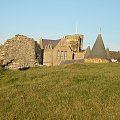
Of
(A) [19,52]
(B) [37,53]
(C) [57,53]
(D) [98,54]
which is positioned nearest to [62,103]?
(A) [19,52]

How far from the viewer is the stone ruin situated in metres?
33.4

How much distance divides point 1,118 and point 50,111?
5.01 ft

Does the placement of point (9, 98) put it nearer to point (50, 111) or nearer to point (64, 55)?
point (50, 111)

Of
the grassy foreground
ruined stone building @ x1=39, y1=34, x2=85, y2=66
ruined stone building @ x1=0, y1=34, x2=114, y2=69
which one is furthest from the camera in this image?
ruined stone building @ x1=39, y1=34, x2=85, y2=66

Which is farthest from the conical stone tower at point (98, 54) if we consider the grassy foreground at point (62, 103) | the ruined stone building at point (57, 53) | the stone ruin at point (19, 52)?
the grassy foreground at point (62, 103)

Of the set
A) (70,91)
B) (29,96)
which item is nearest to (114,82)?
(70,91)

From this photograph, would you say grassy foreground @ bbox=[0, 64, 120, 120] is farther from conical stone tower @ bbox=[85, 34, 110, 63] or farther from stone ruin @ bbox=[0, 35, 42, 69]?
conical stone tower @ bbox=[85, 34, 110, 63]

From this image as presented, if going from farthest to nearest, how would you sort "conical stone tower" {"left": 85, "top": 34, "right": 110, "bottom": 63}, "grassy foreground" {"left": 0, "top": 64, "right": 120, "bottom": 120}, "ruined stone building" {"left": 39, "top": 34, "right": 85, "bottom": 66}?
"ruined stone building" {"left": 39, "top": 34, "right": 85, "bottom": 66}
"conical stone tower" {"left": 85, "top": 34, "right": 110, "bottom": 63}
"grassy foreground" {"left": 0, "top": 64, "right": 120, "bottom": 120}

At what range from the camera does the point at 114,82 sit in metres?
13.9

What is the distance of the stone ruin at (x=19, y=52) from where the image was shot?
33406 millimetres

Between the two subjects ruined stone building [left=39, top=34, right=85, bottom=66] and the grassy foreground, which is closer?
the grassy foreground

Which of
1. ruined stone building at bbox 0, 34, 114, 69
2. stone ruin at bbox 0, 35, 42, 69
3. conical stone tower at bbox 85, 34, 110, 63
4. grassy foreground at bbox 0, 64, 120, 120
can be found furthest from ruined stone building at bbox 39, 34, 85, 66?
grassy foreground at bbox 0, 64, 120, 120

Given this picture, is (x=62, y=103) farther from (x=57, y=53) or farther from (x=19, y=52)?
(x=57, y=53)

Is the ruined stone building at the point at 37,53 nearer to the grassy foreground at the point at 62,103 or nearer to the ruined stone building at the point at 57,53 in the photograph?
the ruined stone building at the point at 57,53
